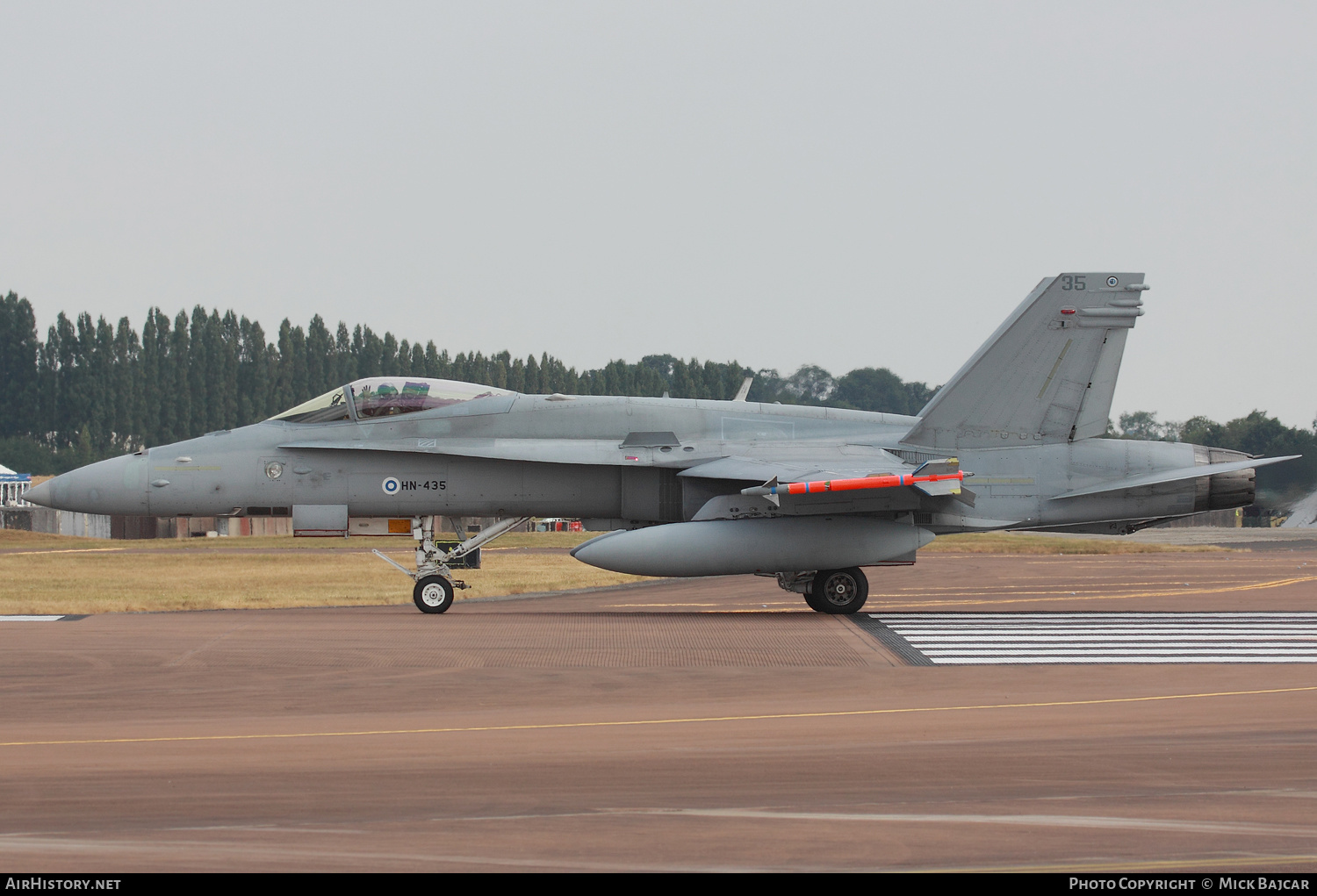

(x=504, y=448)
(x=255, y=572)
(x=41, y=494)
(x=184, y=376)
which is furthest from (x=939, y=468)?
(x=184, y=376)

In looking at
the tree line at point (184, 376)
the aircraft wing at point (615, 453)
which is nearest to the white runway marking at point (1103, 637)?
the aircraft wing at point (615, 453)

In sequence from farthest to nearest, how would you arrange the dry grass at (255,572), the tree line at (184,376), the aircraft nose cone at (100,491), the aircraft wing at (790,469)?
the tree line at (184,376) → the dry grass at (255,572) → the aircraft nose cone at (100,491) → the aircraft wing at (790,469)

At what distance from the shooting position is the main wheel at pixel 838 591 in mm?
15773

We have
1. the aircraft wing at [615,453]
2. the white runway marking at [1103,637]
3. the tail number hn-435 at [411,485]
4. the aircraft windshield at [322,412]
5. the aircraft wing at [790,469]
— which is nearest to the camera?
the white runway marking at [1103,637]

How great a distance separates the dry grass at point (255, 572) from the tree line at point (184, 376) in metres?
28.2

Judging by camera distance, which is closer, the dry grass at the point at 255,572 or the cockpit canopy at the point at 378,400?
the cockpit canopy at the point at 378,400

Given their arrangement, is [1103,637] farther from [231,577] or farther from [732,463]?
[231,577]

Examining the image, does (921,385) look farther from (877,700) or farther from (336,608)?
(877,700)

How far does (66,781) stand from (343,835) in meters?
1.84

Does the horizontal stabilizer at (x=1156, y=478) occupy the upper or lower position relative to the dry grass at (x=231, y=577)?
upper

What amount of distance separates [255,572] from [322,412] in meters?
13.7

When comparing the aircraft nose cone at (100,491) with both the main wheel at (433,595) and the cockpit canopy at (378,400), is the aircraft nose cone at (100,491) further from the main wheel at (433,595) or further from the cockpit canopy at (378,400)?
the main wheel at (433,595)

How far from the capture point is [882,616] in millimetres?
15227

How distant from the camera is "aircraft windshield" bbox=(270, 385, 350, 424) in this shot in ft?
52.5
